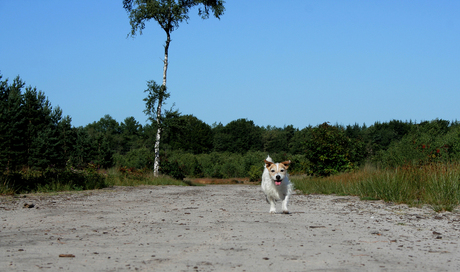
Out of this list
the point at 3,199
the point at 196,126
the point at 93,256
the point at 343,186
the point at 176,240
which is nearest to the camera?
the point at 93,256

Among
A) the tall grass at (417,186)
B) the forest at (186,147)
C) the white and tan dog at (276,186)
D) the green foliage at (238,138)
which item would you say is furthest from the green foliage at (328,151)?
the green foliage at (238,138)

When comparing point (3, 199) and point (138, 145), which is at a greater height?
point (138, 145)

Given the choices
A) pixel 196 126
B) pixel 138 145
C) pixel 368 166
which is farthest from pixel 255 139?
pixel 368 166

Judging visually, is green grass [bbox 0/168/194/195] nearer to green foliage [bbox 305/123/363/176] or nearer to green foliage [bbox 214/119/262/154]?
green foliage [bbox 305/123/363/176]

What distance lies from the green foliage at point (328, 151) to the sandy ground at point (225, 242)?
1333cm

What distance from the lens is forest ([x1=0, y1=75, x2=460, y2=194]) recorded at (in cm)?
1952

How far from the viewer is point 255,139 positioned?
→ 110 meters

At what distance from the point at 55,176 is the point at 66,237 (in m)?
12.4

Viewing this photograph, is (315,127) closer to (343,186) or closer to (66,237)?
(343,186)

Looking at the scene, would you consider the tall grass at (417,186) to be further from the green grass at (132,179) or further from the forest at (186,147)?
the green grass at (132,179)

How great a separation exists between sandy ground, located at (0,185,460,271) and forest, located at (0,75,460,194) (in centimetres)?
761

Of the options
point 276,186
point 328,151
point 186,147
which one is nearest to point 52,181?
point 276,186

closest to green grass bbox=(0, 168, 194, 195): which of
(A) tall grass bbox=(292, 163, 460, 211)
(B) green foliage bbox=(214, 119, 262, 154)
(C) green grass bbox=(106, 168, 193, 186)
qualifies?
(C) green grass bbox=(106, 168, 193, 186)

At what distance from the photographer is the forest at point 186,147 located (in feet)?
64.0
